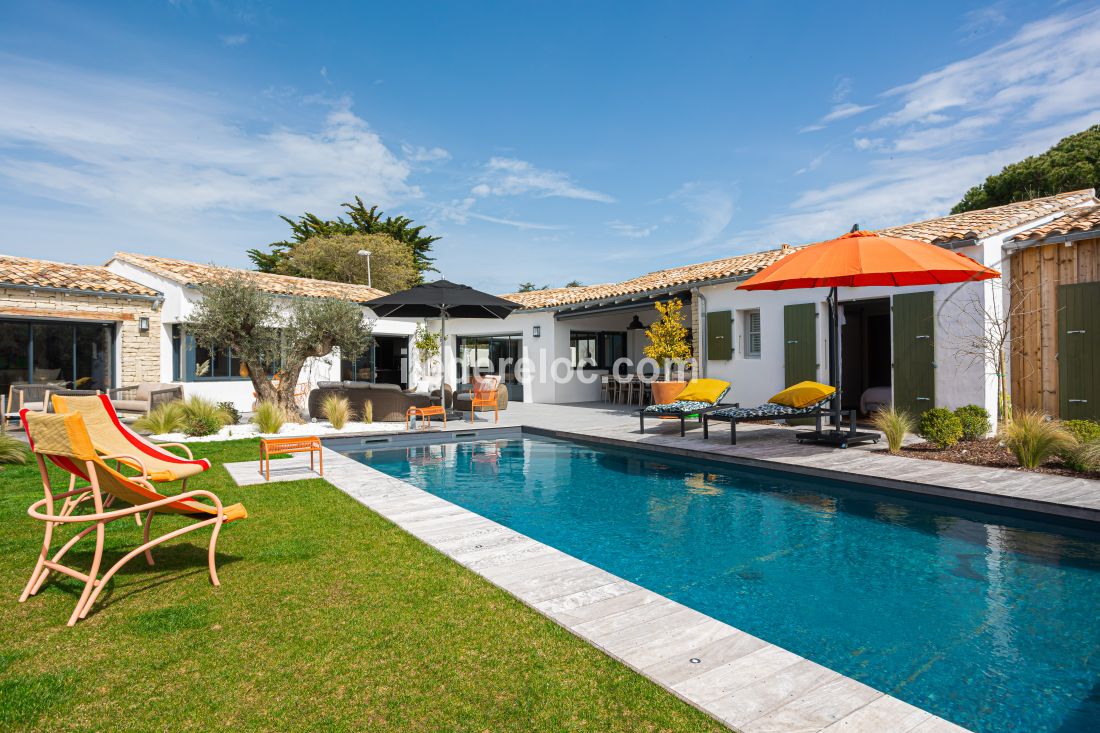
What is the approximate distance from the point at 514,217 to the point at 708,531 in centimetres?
1927

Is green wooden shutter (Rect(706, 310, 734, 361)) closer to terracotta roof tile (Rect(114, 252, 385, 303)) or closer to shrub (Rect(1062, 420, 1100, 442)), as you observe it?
shrub (Rect(1062, 420, 1100, 442))

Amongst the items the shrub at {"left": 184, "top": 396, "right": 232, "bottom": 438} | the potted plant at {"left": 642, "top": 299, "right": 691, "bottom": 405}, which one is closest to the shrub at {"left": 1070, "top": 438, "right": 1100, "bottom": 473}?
the potted plant at {"left": 642, "top": 299, "right": 691, "bottom": 405}

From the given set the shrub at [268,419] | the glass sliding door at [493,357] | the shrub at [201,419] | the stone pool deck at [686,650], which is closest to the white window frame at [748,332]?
the glass sliding door at [493,357]

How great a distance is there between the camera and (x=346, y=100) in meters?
13.8

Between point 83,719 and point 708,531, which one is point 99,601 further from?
point 708,531

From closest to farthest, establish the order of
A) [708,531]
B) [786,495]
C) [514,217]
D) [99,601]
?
[99,601] → [708,531] → [786,495] → [514,217]

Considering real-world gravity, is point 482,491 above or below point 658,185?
below

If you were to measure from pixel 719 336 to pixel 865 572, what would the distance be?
27.8ft

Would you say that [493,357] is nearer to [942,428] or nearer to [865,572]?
[942,428]

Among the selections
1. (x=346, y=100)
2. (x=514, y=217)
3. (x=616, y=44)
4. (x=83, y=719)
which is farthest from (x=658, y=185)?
(x=83, y=719)

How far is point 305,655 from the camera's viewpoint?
2.58 meters

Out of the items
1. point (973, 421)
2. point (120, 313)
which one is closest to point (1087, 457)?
point (973, 421)

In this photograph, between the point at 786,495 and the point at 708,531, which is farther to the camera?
the point at 786,495

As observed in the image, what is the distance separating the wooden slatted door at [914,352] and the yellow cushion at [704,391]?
280 cm
